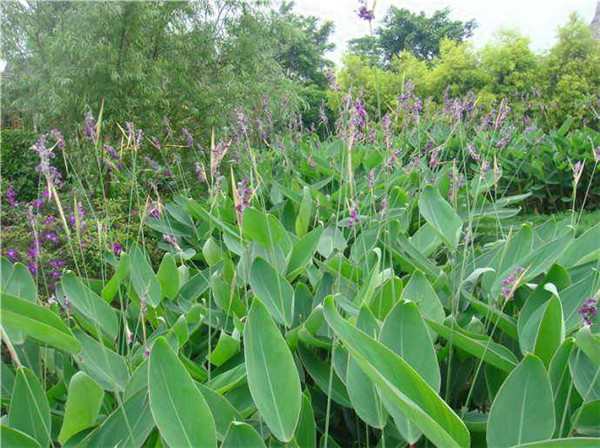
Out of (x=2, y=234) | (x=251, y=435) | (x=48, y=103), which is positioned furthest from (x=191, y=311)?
(x=48, y=103)

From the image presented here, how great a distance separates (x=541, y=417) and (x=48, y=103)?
4589 mm

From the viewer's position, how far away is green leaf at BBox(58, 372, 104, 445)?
918 millimetres

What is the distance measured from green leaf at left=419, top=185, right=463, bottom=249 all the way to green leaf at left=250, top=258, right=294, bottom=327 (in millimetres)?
607

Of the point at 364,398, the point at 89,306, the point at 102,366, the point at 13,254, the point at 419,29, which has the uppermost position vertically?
the point at 419,29

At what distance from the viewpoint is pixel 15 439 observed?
2.84ft

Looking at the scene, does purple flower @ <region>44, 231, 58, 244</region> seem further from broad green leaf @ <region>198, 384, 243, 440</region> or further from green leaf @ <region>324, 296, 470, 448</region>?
green leaf @ <region>324, 296, 470, 448</region>

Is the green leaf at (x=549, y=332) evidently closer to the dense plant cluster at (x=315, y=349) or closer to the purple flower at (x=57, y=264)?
the dense plant cluster at (x=315, y=349)

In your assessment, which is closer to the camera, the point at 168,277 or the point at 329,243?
the point at 168,277

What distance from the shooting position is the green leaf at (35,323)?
872mm

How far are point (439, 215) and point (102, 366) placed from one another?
1.19 metres

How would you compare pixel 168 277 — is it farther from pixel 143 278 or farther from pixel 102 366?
pixel 102 366

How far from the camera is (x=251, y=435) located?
0.79 meters

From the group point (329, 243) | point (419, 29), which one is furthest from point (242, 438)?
point (419, 29)

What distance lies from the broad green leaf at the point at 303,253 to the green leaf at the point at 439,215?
397mm
